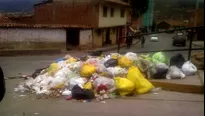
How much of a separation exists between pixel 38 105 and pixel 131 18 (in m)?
39.9

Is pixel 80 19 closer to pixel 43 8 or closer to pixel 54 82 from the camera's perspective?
pixel 43 8

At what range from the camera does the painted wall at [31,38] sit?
71.6 ft

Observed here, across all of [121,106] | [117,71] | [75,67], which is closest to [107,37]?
[75,67]

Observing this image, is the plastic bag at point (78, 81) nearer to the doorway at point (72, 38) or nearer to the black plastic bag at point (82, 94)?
the black plastic bag at point (82, 94)

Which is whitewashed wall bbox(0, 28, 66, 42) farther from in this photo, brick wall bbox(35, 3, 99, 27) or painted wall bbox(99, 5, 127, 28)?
painted wall bbox(99, 5, 127, 28)

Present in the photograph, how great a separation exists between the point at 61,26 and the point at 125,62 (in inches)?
672

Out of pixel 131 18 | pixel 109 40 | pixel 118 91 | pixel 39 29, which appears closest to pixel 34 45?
pixel 39 29

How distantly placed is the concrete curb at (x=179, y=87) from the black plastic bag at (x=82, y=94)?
1.18m

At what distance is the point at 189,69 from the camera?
210 inches

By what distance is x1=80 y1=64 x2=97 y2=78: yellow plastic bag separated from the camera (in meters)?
5.59

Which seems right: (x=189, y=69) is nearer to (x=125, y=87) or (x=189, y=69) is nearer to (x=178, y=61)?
(x=178, y=61)

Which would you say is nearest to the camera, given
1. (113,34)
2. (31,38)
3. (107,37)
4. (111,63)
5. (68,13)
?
(111,63)

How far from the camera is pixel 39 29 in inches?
878

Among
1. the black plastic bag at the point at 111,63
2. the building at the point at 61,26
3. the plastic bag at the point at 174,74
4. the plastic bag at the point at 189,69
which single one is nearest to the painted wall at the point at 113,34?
the building at the point at 61,26
